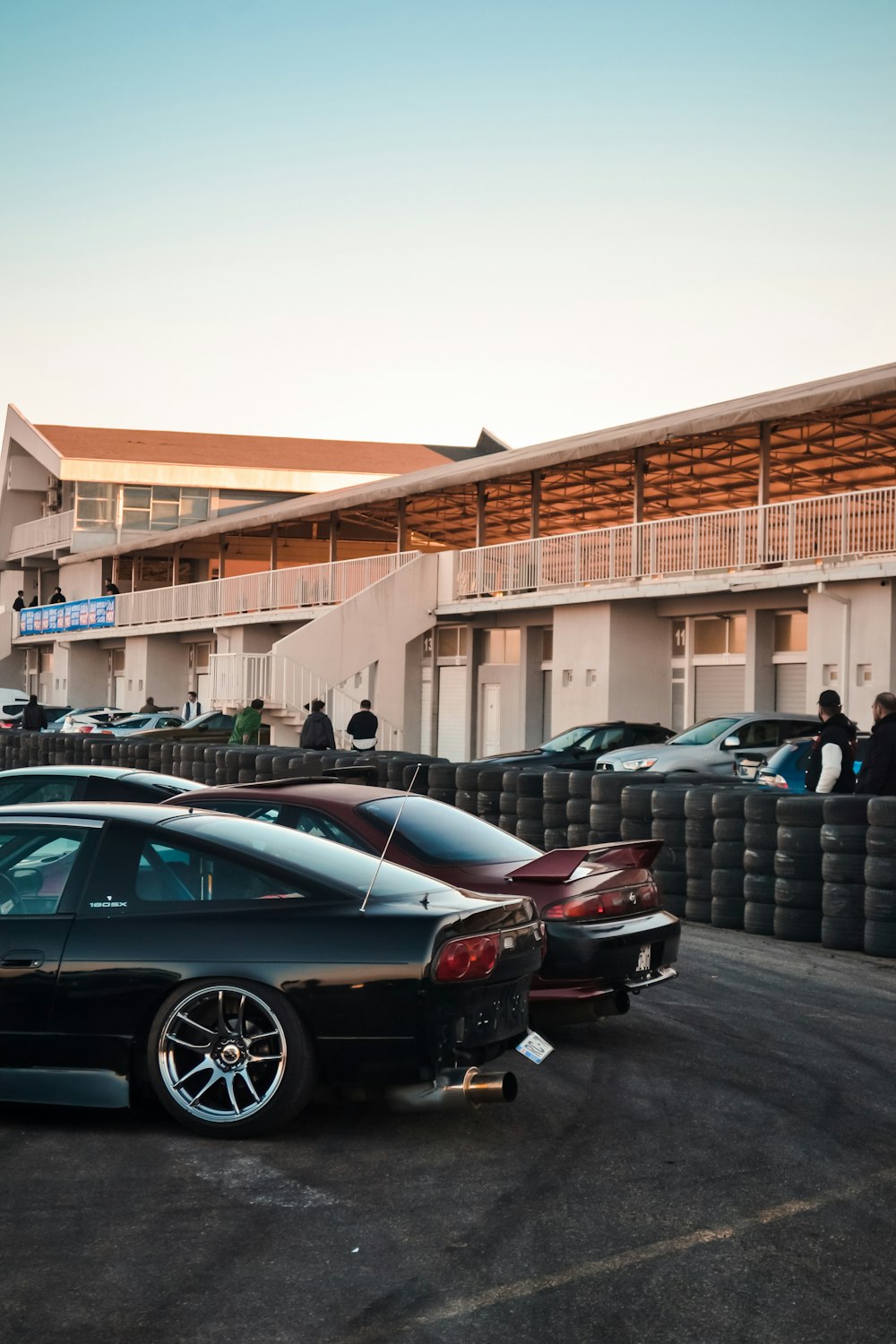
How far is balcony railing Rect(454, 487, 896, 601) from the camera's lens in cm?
2384

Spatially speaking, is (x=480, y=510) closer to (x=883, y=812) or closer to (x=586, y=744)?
(x=586, y=744)

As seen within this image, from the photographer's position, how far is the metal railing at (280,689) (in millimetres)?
33344

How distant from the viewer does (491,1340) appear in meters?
3.76

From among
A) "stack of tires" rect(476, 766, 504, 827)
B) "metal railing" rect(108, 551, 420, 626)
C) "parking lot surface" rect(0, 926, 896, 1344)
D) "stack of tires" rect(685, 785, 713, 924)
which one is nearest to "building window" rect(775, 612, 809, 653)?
"metal railing" rect(108, 551, 420, 626)

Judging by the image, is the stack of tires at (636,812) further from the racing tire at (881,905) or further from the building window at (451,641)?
the building window at (451,641)

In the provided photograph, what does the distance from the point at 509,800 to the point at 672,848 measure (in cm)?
258

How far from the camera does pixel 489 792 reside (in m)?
15.1

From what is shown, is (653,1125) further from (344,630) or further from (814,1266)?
(344,630)

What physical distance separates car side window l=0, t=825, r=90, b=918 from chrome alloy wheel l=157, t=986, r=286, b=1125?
2.55 feet

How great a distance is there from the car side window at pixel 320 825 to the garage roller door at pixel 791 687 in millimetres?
20272

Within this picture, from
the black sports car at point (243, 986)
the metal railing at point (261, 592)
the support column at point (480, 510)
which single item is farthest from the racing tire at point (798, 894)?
the metal railing at point (261, 592)

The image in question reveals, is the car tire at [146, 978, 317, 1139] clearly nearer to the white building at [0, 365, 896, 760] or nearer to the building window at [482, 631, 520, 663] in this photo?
the white building at [0, 365, 896, 760]

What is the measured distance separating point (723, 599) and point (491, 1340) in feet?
81.8

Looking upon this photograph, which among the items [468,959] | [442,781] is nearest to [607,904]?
[468,959]
